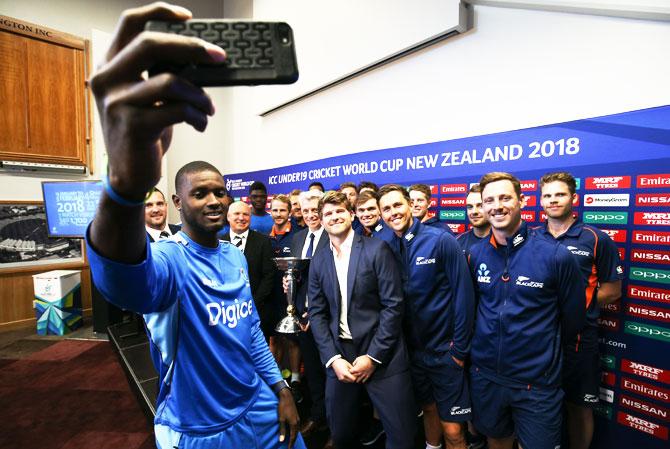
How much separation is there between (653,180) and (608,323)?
964 millimetres

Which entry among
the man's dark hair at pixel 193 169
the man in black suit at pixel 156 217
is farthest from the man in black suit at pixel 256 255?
the man's dark hair at pixel 193 169

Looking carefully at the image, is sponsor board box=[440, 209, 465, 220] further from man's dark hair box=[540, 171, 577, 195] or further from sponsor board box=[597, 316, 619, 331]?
sponsor board box=[597, 316, 619, 331]

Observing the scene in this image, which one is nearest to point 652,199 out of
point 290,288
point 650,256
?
point 650,256

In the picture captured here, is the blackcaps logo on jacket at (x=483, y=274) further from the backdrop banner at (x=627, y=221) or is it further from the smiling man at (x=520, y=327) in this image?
the backdrop banner at (x=627, y=221)

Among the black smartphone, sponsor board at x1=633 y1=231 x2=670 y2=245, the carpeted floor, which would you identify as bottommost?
the carpeted floor

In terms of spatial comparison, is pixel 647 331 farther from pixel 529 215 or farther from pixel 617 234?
pixel 529 215

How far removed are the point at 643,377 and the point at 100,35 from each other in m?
7.79

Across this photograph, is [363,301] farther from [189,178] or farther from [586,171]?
[586,171]

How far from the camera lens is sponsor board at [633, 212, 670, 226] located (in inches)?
77.7

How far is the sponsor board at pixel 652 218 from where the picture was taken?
1973 mm

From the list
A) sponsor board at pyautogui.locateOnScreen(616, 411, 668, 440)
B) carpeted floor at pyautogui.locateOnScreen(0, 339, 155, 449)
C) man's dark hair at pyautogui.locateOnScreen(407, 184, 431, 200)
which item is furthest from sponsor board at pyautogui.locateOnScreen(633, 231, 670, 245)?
carpeted floor at pyautogui.locateOnScreen(0, 339, 155, 449)

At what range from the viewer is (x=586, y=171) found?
2229mm

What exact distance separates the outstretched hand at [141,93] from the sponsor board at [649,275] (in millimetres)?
2716

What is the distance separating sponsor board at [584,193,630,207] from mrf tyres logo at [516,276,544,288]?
985 millimetres
